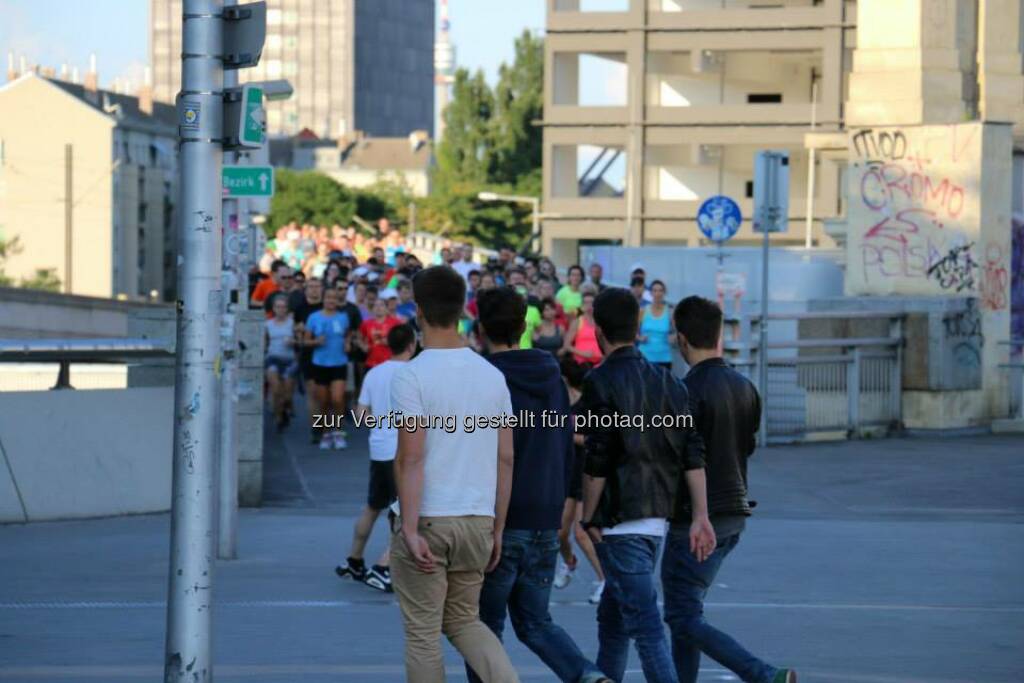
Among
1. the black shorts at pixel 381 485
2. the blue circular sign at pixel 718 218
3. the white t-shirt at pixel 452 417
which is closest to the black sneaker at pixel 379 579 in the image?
the black shorts at pixel 381 485

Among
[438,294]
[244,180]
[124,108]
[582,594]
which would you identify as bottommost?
[582,594]

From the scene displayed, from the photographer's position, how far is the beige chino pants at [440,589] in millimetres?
6074

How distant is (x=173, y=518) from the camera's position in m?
6.86

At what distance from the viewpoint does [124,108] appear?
128 metres

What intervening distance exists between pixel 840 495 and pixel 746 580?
4662mm

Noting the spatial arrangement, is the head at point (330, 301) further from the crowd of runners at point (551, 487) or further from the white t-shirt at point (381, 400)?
the crowd of runners at point (551, 487)

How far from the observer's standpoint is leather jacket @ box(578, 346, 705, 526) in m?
6.61

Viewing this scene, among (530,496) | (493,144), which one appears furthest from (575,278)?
(493,144)

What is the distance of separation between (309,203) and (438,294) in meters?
125

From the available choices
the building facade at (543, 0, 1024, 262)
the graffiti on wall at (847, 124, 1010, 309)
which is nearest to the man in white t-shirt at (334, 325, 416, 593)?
the graffiti on wall at (847, 124, 1010, 309)

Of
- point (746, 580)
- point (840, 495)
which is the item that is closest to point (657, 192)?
point (840, 495)

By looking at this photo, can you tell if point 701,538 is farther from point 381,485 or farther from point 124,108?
point 124,108

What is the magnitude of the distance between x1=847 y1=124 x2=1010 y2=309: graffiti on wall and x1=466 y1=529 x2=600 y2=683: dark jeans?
576 inches

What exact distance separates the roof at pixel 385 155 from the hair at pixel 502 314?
16783cm
